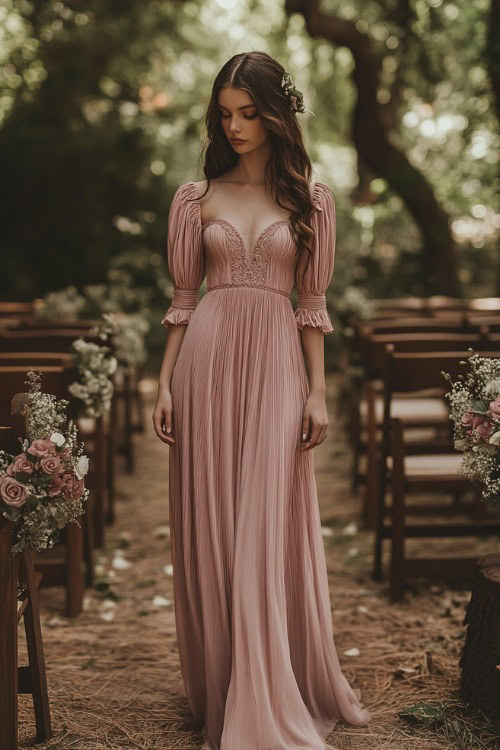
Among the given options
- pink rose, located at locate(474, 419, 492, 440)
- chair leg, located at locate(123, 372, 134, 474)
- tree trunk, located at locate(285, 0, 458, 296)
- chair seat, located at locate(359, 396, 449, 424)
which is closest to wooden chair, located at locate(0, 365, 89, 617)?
pink rose, located at locate(474, 419, 492, 440)

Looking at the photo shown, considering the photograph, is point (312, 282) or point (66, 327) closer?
point (312, 282)

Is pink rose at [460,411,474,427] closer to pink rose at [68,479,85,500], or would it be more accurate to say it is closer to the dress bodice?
the dress bodice

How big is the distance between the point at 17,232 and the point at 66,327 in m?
7.07

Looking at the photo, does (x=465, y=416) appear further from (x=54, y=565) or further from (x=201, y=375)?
(x=54, y=565)

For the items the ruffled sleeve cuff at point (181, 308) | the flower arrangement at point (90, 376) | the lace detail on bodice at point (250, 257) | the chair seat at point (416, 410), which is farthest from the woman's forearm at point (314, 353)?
the chair seat at point (416, 410)

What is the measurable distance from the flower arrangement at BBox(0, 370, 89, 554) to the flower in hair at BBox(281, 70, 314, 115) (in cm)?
123

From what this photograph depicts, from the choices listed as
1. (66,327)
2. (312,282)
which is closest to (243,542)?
(312,282)

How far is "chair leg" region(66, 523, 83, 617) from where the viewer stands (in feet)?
14.2

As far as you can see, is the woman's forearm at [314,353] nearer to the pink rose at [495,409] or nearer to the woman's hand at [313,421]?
the woman's hand at [313,421]

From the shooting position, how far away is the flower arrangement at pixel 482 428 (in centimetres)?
311

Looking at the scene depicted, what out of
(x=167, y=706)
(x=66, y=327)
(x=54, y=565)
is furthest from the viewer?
(x=66, y=327)

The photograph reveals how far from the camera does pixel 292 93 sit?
117 inches

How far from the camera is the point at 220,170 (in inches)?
125

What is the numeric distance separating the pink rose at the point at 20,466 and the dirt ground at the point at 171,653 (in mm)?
1013
